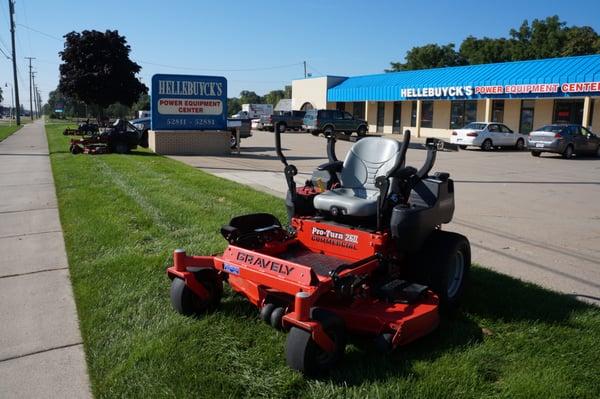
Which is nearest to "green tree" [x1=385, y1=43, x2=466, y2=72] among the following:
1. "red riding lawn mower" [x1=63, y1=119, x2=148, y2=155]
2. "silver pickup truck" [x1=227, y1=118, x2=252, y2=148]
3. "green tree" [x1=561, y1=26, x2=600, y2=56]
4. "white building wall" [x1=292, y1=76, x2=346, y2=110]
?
"green tree" [x1=561, y1=26, x2=600, y2=56]

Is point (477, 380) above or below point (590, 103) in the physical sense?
below

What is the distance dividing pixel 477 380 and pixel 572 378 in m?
0.61

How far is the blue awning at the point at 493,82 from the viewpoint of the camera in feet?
89.6

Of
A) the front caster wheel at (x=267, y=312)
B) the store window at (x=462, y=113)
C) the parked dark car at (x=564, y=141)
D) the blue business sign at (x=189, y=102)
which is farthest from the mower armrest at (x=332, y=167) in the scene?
the store window at (x=462, y=113)

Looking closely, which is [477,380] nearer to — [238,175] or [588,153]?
[238,175]

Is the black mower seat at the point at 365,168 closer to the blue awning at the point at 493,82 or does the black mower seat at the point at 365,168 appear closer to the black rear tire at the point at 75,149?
the black rear tire at the point at 75,149

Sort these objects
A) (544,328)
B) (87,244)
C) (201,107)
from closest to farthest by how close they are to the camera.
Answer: (544,328), (87,244), (201,107)

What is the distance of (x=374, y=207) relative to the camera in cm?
440

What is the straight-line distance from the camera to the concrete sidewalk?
3.50 meters

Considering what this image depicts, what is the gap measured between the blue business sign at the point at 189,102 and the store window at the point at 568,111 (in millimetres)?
19907

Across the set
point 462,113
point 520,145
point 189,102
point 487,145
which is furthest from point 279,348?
point 462,113

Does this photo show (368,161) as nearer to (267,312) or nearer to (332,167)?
(332,167)

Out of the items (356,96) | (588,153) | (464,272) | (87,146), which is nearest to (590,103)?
(588,153)

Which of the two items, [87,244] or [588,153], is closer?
[87,244]
